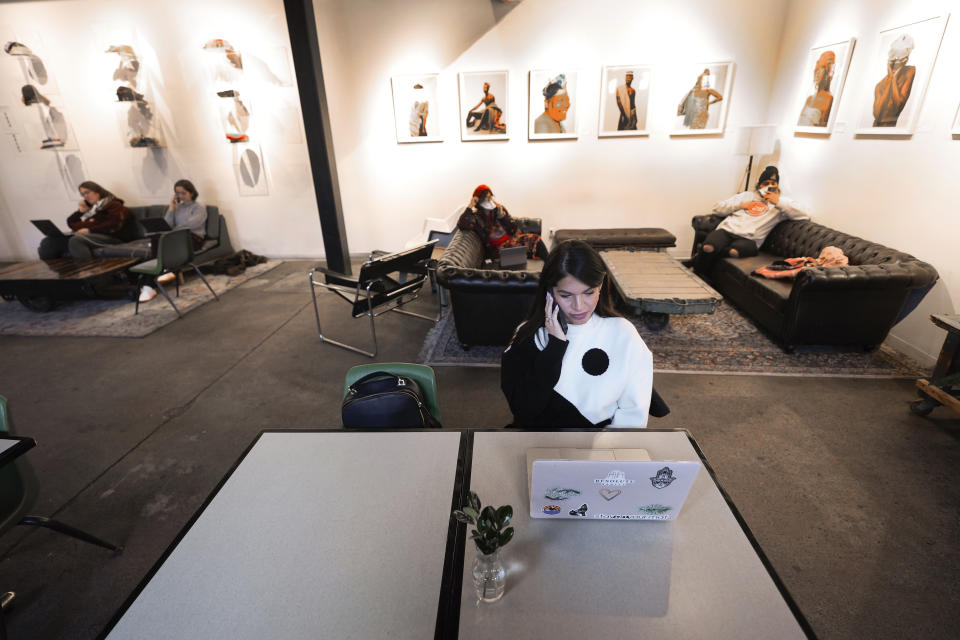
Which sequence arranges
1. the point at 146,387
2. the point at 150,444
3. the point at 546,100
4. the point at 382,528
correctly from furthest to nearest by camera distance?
the point at 546,100 → the point at 146,387 → the point at 150,444 → the point at 382,528

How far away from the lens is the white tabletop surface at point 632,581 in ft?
2.94

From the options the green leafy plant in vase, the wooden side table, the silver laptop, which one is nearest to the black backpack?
the green leafy plant in vase

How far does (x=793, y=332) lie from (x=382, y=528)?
341cm

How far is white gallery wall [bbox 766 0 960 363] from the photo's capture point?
2.99m

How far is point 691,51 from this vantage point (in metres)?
4.98

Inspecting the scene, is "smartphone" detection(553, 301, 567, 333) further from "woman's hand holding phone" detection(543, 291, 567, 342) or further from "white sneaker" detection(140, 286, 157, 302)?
"white sneaker" detection(140, 286, 157, 302)

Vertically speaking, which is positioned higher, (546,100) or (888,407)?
(546,100)

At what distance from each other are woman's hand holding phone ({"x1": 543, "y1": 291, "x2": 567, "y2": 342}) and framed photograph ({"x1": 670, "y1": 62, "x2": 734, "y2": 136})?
16.1ft

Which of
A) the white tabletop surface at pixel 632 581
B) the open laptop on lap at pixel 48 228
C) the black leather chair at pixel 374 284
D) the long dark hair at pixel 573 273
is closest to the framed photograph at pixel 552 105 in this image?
the black leather chair at pixel 374 284

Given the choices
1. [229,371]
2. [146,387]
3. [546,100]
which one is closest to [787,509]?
[229,371]

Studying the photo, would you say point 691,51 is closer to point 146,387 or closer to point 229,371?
point 229,371

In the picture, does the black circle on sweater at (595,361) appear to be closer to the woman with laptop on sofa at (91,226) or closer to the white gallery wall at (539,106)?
the white gallery wall at (539,106)

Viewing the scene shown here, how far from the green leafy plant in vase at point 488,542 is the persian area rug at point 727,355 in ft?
8.06

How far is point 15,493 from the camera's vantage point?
166 cm
